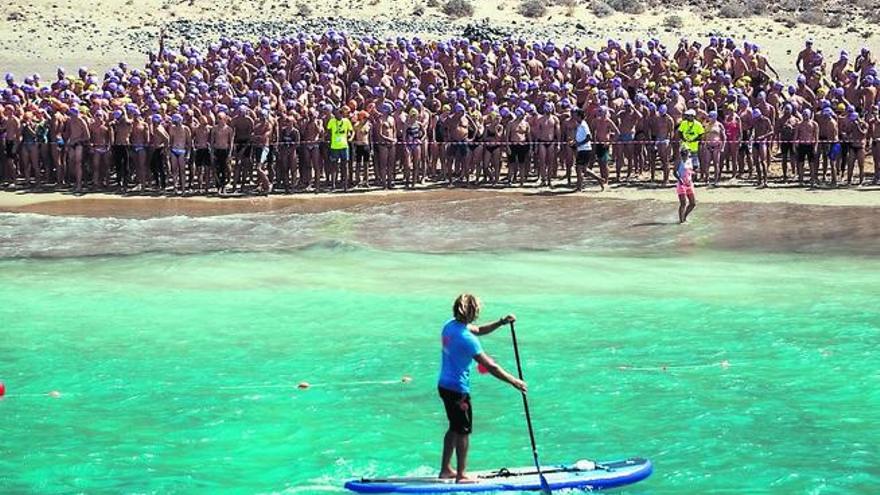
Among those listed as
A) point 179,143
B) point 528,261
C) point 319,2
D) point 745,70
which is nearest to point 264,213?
point 179,143

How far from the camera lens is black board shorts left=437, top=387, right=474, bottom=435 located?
11.8 meters

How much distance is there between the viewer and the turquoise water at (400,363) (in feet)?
44.3

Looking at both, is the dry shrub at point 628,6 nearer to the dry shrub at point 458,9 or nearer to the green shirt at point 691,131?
the dry shrub at point 458,9

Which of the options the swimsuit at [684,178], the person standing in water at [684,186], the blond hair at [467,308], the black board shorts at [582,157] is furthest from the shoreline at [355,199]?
the blond hair at [467,308]

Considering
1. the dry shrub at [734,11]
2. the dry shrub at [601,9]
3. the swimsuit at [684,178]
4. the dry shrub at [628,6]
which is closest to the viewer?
the swimsuit at [684,178]

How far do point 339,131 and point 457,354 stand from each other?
16.8 meters

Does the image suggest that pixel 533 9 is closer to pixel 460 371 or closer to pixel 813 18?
pixel 813 18

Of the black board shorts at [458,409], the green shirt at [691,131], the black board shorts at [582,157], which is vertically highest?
the green shirt at [691,131]

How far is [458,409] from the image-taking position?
11.9 m

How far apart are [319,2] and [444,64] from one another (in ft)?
82.6

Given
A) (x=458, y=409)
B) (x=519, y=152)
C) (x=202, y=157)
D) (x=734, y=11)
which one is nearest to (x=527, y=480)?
(x=458, y=409)

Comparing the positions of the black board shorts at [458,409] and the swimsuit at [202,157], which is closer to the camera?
the black board shorts at [458,409]

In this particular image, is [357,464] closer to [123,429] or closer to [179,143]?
[123,429]

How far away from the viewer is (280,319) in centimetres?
1897
